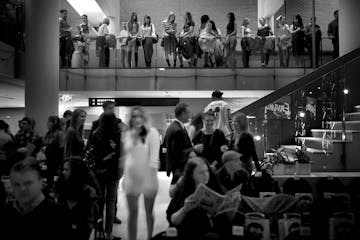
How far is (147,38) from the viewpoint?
48.1 feet

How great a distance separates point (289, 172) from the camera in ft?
21.9

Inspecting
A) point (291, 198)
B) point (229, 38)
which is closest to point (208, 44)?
point (229, 38)

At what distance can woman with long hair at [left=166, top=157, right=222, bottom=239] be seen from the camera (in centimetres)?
375

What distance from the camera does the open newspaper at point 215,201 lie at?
145 inches

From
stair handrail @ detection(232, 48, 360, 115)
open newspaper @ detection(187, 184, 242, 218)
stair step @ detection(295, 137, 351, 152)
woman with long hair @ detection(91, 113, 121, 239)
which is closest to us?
open newspaper @ detection(187, 184, 242, 218)

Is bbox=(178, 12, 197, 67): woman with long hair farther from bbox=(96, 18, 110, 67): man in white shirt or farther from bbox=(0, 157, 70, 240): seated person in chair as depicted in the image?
bbox=(0, 157, 70, 240): seated person in chair

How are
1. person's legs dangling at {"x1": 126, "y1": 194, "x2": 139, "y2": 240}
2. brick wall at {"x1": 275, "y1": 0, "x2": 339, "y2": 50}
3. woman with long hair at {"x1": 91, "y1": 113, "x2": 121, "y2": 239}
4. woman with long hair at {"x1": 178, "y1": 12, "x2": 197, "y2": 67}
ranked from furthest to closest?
brick wall at {"x1": 275, "y1": 0, "x2": 339, "y2": 50} < woman with long hair at {"x1": 178, "y1": 12, "x2": 197, "y2": 67} < woman with long hair at {"x1": 91, "y1": 113, "x2": 121, "y2": 239} < person's legs dangling at {"x1": 126, "y1": 194, "x2": 139, "y2": 240}

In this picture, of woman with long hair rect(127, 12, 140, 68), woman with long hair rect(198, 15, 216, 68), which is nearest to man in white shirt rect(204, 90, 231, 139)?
woman with long hair rect(198, 15, 216, 68)

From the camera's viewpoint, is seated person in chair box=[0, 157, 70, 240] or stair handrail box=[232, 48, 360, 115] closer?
seated person in chair box=[0, 157, 70, 240]

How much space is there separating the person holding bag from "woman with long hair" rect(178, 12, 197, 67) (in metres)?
0.92

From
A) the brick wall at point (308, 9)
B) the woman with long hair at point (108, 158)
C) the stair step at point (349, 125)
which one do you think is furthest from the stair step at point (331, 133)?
the brick wall at point (308, 9)

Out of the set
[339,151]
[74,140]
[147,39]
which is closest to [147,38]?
[147,39]

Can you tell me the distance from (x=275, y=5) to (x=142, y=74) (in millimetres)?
7072

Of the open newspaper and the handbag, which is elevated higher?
the handbag
